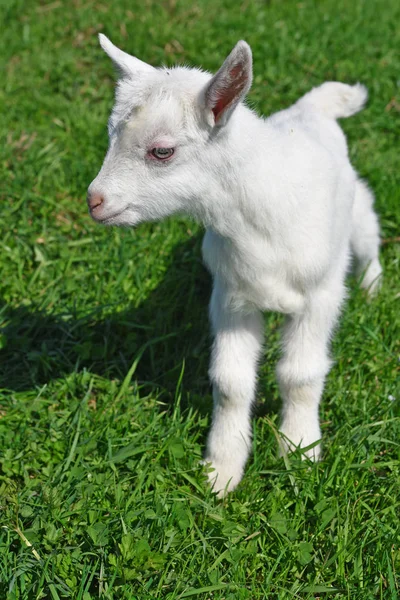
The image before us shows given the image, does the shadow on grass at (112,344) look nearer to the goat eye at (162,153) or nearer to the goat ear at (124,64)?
the goat eye at (162,153)

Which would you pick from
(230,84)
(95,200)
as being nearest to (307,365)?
(95,200)

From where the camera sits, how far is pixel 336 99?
445 centimetres

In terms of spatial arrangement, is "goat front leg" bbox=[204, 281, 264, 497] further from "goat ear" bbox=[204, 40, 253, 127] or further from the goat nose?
"goat ear" bbox=[204, 40, 253, 127]

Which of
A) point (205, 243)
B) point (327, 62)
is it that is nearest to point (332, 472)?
point (205, 243)

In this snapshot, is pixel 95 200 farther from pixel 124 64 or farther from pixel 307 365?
pixel 307 365

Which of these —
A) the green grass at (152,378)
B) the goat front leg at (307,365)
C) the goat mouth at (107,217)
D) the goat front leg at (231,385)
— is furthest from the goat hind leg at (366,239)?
the goat mouth at (107,217)

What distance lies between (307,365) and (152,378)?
0.96m

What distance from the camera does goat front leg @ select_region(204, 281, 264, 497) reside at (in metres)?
3.68

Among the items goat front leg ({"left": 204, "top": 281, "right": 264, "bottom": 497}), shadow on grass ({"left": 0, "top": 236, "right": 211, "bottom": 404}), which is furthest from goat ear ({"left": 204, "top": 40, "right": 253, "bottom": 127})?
shadow on grass ({"left": 0, "top": 236, "right": 211, "bottom": 404})

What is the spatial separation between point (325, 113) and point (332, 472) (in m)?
1.98

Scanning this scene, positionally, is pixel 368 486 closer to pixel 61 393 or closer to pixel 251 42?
pixel 61 393

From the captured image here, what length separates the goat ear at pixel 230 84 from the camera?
2689 mm

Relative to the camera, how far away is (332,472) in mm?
3492

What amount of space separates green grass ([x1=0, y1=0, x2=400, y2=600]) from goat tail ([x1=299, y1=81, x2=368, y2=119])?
989mm
